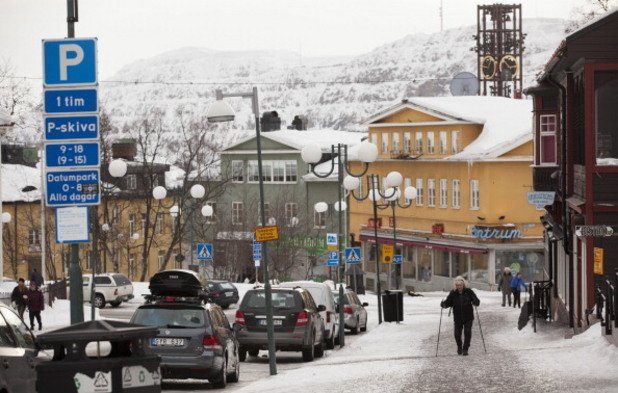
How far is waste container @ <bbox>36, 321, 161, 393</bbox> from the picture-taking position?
613 inches

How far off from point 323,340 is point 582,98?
310 inches

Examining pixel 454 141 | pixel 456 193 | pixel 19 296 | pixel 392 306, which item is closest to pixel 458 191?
pixel 456 193

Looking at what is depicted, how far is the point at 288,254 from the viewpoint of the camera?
89.9m

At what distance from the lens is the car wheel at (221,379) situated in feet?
84.1

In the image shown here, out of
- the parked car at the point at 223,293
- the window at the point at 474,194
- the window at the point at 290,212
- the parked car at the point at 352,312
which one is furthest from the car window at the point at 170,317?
the window at the point at 290,212

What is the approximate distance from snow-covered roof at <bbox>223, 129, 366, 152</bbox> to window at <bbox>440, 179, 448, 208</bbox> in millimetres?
20050

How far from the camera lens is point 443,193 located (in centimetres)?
9306

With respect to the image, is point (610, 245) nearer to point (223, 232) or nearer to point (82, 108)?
point (82, 108)

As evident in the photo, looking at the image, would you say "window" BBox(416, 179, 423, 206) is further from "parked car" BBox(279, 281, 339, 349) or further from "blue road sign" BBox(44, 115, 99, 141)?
"blue road sign" BBox(44, 115, 99, 141)

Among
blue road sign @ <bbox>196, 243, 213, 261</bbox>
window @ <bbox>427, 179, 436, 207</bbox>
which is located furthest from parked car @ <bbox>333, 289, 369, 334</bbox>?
window @ <bbox>427, 179, 436, 207</bbox>

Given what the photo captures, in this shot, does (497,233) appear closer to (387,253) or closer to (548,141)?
(387,253)

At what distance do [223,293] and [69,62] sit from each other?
43.6 metres

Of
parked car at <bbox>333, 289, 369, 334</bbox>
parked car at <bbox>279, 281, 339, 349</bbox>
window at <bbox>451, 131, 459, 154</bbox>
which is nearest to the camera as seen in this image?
parked car at <bbox>279, 281, 339, 349</bbox>

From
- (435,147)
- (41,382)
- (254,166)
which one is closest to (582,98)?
(41,382)
